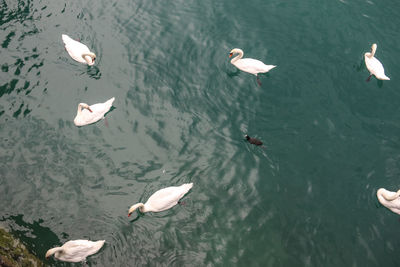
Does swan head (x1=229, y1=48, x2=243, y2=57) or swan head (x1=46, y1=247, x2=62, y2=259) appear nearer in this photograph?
swan head (x1=46, y1=247, x2=62, y2=259)

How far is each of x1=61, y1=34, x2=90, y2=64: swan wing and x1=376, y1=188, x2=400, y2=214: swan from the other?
7.63 meters

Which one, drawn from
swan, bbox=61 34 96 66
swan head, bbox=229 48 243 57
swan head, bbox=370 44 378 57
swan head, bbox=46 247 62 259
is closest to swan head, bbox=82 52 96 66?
swan, bbox=61 34 96 66

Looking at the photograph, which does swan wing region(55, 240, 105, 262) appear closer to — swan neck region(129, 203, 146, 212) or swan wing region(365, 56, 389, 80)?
swan neck region(129, 203, 146, 212)

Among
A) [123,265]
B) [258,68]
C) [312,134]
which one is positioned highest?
[258,68]

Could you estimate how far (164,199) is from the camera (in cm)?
745

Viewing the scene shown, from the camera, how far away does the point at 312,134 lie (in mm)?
9164

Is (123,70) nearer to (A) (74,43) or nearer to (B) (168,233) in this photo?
(A) (74,43)

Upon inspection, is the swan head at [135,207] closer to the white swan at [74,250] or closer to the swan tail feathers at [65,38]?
the white swan at [74,250]

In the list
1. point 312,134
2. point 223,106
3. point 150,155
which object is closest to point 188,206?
point 150,155

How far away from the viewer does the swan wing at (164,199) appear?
7.45 m

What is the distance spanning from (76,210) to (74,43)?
472 cm

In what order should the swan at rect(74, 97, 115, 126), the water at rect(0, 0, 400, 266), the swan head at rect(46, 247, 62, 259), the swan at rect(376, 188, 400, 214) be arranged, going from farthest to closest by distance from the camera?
the swan at rect(74, 97, 115, 126) < the swan at rect(376, 188, 400, 214) < the water at rect(0, 0, 400, 266) < the swan head at rect(46, 247, 62, 259)

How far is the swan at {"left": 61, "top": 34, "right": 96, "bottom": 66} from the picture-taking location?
978 cm

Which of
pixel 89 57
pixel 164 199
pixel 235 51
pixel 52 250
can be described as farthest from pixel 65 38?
pixel 52 250
